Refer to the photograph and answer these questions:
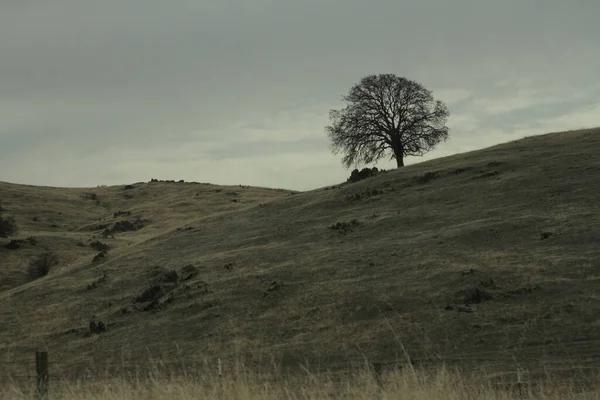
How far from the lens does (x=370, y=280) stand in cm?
2562

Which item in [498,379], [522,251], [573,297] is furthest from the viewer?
[522,251]

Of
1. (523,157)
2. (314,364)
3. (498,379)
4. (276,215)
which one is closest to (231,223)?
(276,215)

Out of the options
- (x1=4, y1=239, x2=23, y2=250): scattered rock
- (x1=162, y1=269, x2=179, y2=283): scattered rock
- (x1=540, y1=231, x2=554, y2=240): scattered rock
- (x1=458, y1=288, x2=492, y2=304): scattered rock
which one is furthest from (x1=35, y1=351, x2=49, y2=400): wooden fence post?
(x1=4, y1=239, x2=23, y2=250): scattered rock

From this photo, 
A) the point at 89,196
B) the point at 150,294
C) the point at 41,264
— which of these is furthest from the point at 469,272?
the point at 89,196

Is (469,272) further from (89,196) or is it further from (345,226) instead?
(89,196)

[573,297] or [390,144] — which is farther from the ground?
[390,144]

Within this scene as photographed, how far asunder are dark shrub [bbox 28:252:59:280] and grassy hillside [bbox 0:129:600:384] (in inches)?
34.7

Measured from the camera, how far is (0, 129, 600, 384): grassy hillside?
19406mm

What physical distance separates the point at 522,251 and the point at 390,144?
139 ft

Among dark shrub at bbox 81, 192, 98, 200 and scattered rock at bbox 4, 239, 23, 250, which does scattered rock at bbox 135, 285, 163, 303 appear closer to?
scattered rock at bbox 4, 239, 23, 250

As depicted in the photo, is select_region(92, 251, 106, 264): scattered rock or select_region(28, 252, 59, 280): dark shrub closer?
select_region(92, 251, 106, 264): scattered rock

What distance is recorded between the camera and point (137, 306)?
97.1 feet

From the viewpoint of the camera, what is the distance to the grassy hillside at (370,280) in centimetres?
1941

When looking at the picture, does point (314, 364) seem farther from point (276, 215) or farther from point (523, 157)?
point (523, 157)
